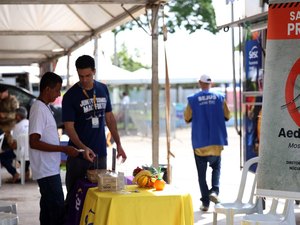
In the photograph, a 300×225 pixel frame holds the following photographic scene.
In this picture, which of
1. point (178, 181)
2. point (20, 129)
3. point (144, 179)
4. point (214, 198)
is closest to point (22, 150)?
point (20, 129)

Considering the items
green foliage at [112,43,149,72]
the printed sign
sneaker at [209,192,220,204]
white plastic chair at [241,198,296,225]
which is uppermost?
green foliage at [112,43,149,72]

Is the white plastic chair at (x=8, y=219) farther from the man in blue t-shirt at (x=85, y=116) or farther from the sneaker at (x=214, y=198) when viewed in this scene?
the sneaker at (x=214, y=198)

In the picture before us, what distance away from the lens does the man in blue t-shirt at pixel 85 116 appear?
7.23 m

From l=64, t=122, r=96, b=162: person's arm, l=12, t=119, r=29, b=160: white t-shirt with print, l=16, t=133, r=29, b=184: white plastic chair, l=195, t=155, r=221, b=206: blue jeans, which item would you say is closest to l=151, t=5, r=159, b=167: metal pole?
l=195, t=155, r=221, b=206: blue jeans

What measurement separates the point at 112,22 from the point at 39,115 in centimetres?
597

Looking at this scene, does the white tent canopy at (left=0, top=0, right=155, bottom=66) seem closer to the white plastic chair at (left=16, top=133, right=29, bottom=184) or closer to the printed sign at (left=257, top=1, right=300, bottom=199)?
the white plastic chair at (left=16, top=133, right=29, bottom=184)

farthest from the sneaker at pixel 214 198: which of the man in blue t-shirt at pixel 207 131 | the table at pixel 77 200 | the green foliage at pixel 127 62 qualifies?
the green foliage at pixel 127 62

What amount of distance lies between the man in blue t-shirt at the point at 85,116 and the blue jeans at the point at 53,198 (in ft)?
0.89

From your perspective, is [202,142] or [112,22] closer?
[202,142]

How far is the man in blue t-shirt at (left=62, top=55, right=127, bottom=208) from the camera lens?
7.23m

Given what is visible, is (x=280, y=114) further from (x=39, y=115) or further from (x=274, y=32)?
(x=39, y=115)

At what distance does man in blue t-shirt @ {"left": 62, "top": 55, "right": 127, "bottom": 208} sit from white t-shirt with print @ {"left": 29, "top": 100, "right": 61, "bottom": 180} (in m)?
0.22

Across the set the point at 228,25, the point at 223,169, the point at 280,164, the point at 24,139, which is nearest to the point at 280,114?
the point at 280,164

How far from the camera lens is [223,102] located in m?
10.5
